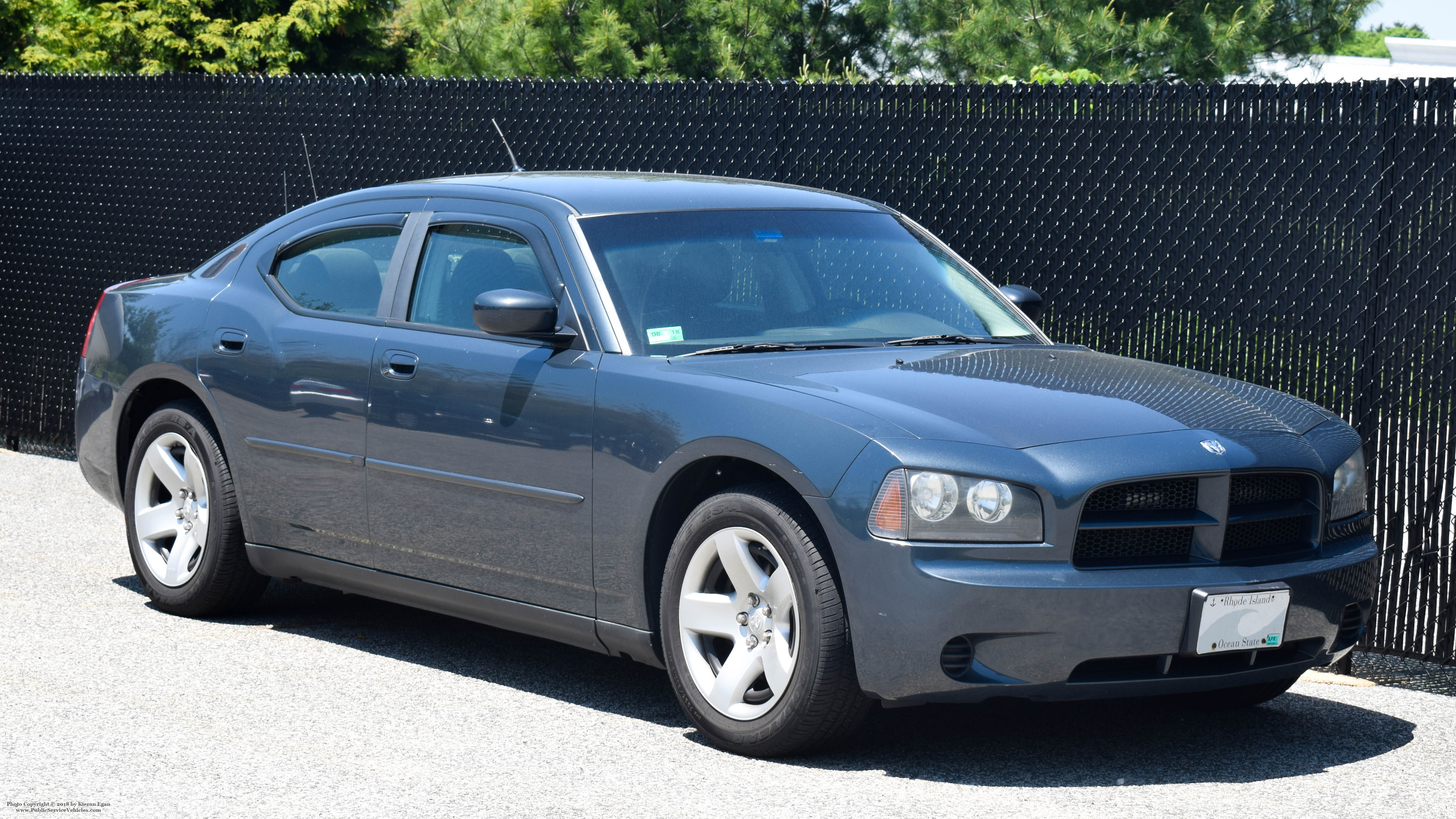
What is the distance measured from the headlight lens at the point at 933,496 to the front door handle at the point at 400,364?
2090 mm

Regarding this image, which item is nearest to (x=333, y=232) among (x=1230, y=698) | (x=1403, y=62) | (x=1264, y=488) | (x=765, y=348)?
(x=765, y=348)

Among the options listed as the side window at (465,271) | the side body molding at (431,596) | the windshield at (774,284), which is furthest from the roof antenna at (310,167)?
the windshield at (774,284)

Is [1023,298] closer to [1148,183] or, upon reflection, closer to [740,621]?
[1148,183]

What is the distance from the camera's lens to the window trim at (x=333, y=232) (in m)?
6.34

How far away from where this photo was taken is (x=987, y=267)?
792 centimetres

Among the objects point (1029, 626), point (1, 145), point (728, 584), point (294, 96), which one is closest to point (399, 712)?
point (728, 584)

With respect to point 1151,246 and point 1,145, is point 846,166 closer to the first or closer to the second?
point 1151,246

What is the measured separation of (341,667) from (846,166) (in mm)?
3613

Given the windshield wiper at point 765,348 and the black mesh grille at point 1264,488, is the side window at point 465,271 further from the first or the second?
the black mesh grille at point 1264,488

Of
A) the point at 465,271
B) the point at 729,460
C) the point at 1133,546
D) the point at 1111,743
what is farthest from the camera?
the point at 465,271

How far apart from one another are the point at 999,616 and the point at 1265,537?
1.00m

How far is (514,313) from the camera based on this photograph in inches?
215

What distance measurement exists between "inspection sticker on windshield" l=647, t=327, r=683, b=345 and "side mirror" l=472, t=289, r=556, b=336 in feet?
1.03

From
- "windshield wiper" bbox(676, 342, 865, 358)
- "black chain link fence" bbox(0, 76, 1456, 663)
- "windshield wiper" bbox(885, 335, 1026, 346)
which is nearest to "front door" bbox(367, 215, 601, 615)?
"windshield wiper" bbox(676, 342, 865, 358)
